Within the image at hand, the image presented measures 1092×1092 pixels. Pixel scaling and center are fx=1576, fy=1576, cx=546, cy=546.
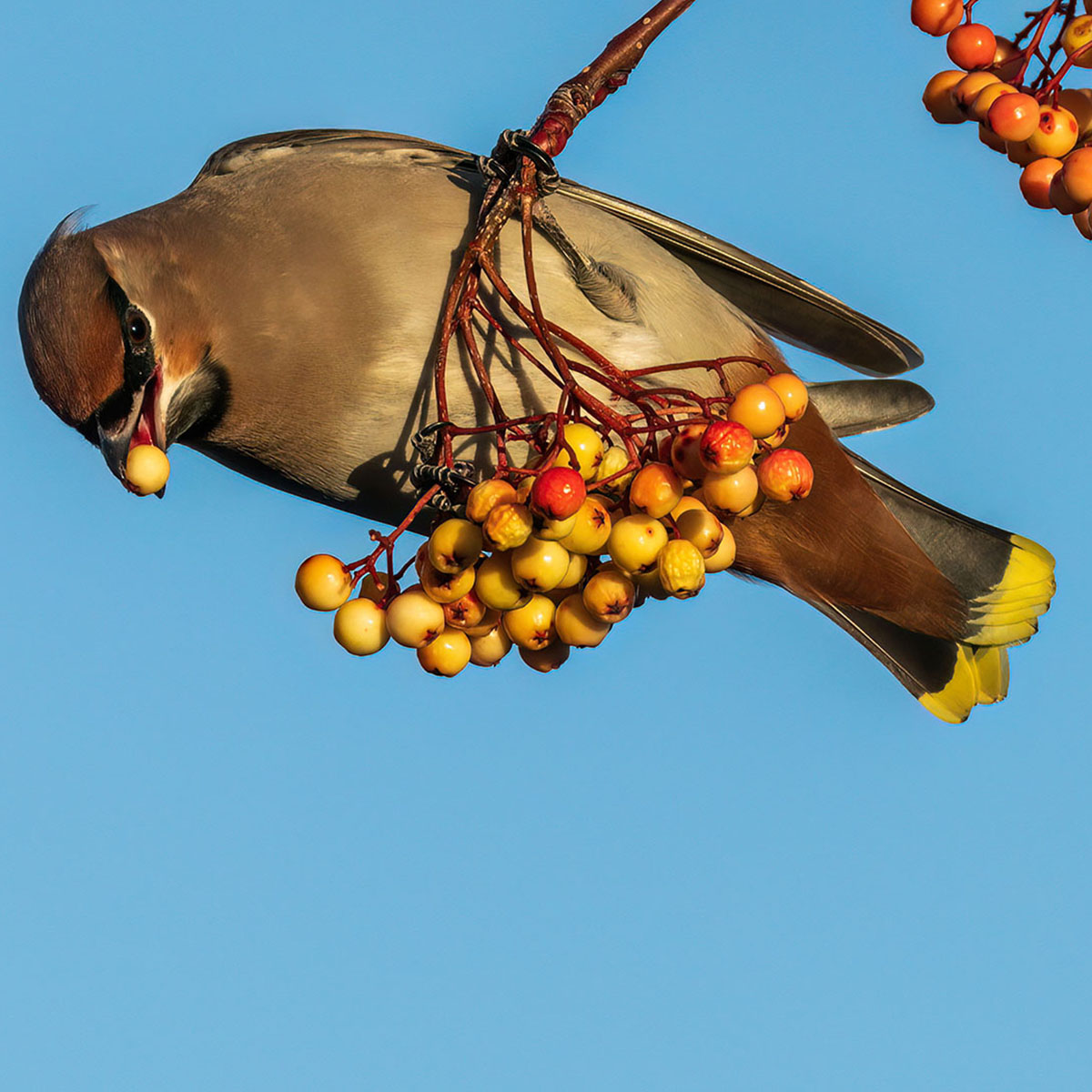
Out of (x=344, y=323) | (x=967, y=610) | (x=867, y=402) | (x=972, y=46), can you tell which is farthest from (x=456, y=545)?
(x=967, y=610)

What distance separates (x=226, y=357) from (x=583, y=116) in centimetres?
84

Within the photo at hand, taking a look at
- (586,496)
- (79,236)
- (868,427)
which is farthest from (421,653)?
(868,427)

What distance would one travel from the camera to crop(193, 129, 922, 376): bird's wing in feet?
11.9

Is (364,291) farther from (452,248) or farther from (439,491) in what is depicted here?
(439,491)

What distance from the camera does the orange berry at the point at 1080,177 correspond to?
2557 millimetres

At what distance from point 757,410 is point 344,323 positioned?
100cm

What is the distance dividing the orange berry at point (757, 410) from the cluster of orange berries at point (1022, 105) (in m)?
0.62

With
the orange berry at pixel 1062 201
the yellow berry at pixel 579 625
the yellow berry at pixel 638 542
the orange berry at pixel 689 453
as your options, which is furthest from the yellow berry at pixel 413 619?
the orange berry at pixel 1062 201

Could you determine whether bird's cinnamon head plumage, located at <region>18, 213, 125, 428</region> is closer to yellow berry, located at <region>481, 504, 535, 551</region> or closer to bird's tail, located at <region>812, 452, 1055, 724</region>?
yellow berry, located at <region>481, 504, 535, 551</region>

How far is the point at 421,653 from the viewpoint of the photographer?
2.67m

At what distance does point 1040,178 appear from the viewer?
8.79ft

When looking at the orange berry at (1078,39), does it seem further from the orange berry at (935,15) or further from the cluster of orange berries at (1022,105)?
the orange berry at (935,15)

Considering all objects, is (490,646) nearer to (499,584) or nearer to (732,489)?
(499,584)

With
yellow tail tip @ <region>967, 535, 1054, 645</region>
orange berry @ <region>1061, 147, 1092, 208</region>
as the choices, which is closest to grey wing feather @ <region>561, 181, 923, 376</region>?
yellow tail tip @ <region>967, 535, 1054, 645</region>
